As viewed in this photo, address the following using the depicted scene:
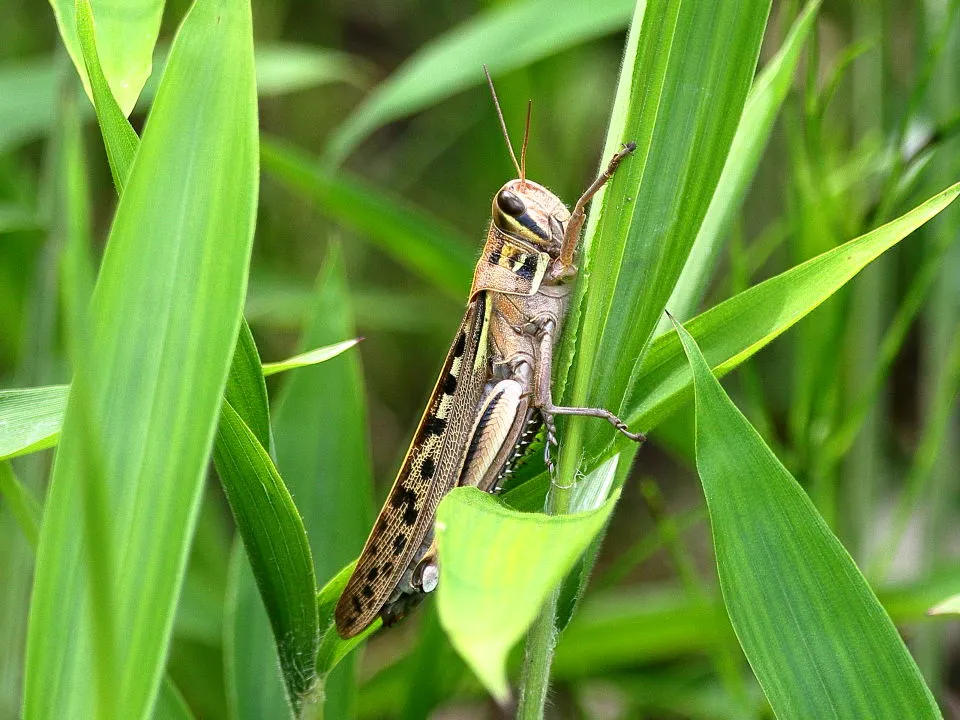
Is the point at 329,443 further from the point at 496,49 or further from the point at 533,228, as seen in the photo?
the point at 496,49

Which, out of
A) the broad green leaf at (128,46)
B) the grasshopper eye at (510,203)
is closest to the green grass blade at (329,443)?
the grasshopper eye at (510,203)

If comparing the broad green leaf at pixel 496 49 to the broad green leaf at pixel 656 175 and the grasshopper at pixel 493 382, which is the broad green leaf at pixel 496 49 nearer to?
the grasshopper at pixel 493 382

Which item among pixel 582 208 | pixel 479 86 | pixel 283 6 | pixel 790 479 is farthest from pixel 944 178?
pixel 283 6

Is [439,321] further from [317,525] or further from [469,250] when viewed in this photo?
[317,525]

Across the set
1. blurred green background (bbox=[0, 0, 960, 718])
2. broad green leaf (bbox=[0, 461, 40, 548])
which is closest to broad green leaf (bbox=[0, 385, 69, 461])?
broad green leaf (bbox=[0, 461, 40, 548])

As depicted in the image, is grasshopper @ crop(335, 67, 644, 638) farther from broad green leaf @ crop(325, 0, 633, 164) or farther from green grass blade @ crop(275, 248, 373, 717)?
broad green leaf @ crop(325, 0, 633, 164)
